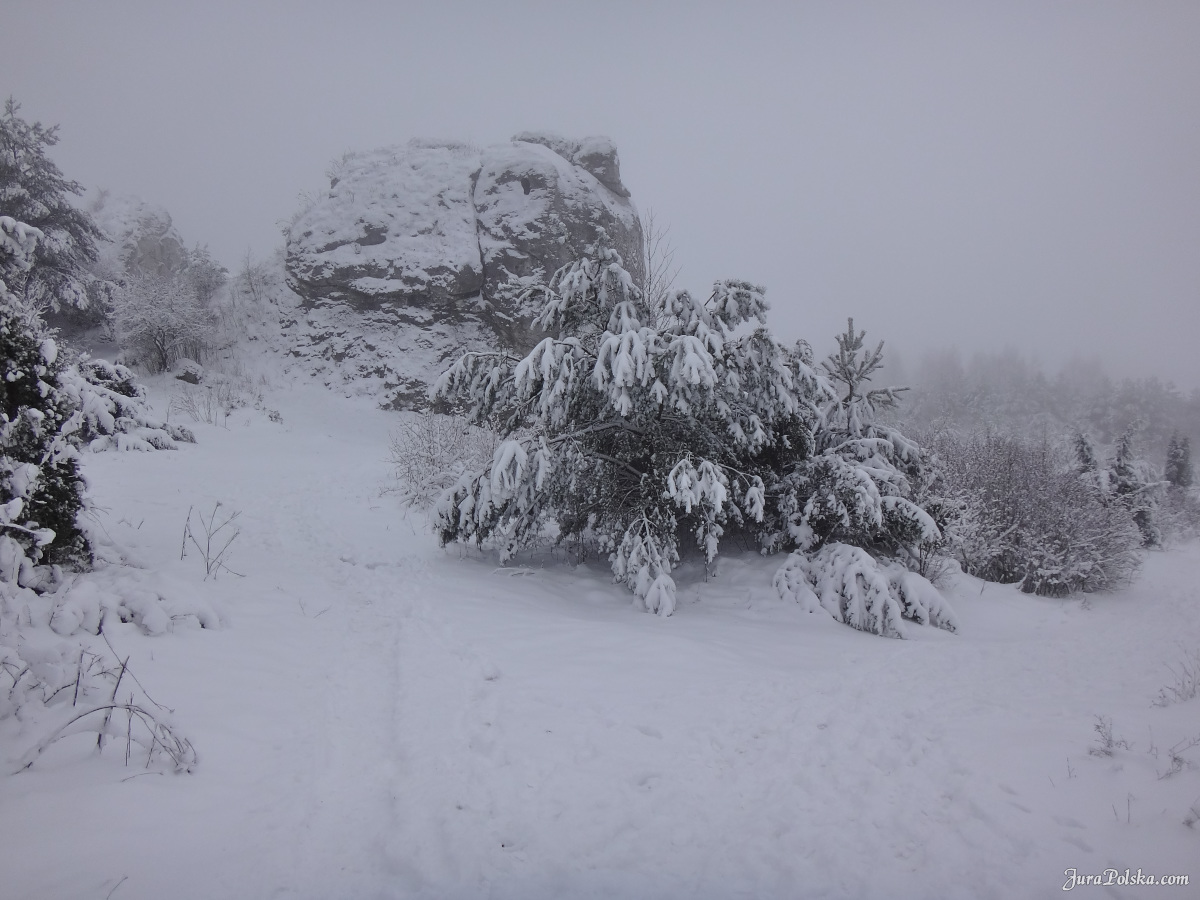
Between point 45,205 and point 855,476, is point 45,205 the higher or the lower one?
the higher one

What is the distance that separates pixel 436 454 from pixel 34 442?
7.05 metres

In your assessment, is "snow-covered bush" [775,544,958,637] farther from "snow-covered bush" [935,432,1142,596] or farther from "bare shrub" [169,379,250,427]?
"bare shrub" [169,379,250,427]

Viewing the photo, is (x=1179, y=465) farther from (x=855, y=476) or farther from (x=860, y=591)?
(x=860, y=591)

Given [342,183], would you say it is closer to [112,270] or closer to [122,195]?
[112,270]

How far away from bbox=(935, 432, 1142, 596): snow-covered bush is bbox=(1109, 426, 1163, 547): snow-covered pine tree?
26.5ft

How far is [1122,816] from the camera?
8.27 ft

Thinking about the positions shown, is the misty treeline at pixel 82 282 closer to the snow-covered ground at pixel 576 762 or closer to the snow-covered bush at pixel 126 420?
the snow-covered bush at pixel 126 420

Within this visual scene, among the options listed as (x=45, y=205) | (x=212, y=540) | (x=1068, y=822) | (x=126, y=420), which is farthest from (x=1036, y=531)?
(x=45, y=205)

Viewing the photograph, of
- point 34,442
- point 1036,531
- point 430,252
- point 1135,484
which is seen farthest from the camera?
point 430,252

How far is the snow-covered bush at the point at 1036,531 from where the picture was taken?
1034 cm

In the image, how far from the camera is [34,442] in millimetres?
3857

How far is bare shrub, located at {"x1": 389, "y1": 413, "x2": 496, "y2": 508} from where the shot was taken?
9.81 m

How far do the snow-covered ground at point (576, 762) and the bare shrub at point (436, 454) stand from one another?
3873mm

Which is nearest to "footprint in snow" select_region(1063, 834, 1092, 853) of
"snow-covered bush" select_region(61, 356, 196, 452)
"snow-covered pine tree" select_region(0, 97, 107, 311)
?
"snow-covered bush" select_region(61, 356, 196, 452)
